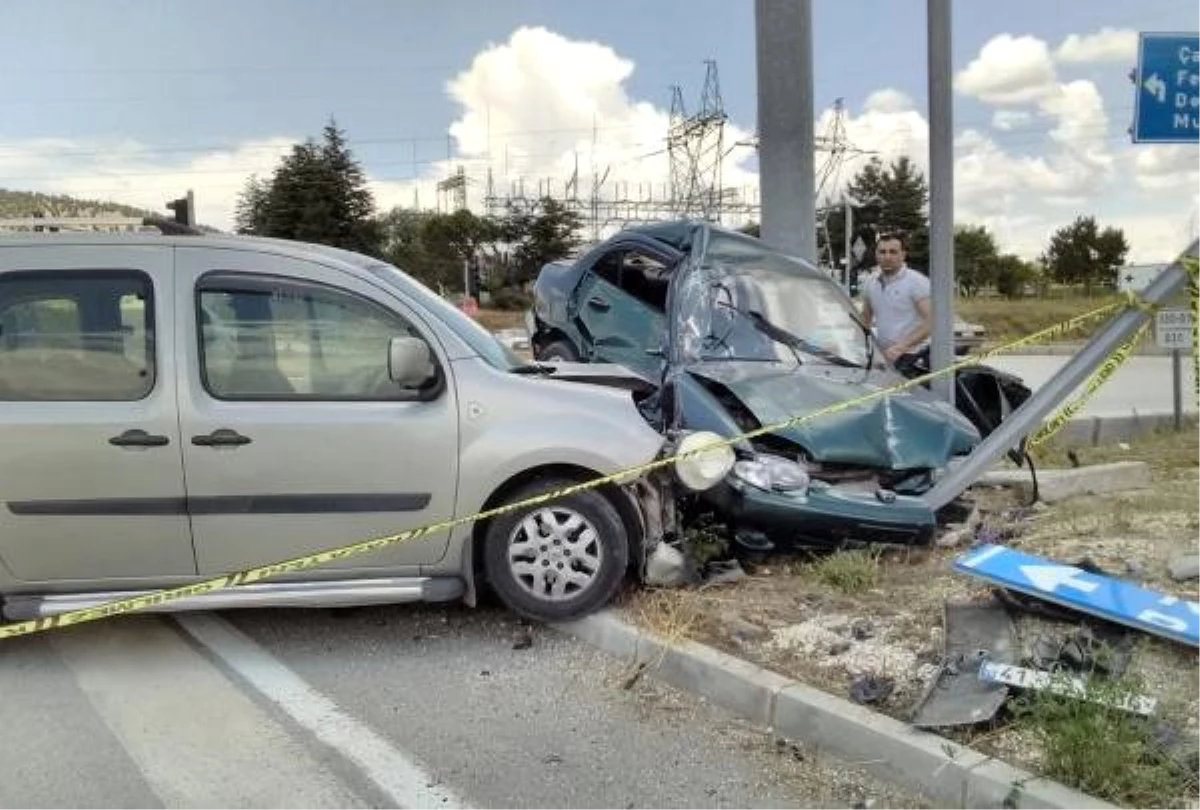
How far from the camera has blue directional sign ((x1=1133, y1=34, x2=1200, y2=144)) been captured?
5879 mm

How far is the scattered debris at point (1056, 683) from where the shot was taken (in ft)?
11.2

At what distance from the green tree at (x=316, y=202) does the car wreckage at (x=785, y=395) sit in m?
55.4

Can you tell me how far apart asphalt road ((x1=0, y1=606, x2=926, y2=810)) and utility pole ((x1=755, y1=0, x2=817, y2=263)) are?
17.2 ft

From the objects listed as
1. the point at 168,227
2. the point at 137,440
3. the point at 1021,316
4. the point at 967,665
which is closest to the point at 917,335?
the point at 967,665

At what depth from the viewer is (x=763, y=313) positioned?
22.5ft

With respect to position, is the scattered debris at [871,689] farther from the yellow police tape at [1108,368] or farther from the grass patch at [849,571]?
the yellow police tape at [1108,368]

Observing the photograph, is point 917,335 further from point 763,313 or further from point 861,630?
point 861,630

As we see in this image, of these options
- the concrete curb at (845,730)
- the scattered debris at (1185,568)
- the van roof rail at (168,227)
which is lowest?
the concrete curb at (845,730)

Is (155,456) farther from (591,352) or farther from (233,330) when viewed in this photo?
(591,352)

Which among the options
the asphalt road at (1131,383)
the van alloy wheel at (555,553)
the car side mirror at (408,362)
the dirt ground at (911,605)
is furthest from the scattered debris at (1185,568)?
the asphalt road at (1131,383)

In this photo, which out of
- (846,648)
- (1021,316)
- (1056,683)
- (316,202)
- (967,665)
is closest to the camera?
(1056,683)

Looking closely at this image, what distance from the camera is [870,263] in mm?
13422

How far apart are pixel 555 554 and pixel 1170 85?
4198 mm

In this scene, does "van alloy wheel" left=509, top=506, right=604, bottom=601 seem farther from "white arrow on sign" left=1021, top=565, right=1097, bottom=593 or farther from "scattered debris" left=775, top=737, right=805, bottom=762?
"white arrow on sign" left=1021, top=565, right=1097, bottom=593
